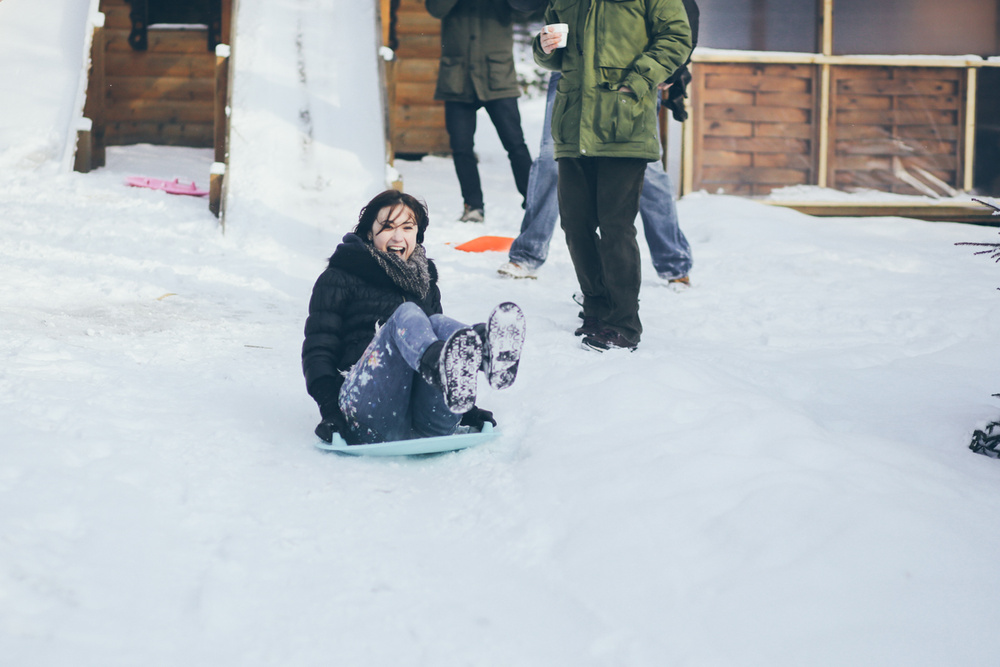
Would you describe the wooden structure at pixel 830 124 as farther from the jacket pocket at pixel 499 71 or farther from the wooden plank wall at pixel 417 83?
the wooden plank wall at pixel 417 83

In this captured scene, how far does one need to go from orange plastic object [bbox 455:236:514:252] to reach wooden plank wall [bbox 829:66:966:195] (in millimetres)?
3462

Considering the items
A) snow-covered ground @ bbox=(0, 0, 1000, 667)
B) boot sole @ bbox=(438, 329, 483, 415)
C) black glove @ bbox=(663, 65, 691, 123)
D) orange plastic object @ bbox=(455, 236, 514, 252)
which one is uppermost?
black glove @ bbox=(663, 65, 691, 123)

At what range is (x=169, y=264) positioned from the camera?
15.6 ft

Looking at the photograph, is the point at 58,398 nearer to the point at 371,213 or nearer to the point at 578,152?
the point at 371,213

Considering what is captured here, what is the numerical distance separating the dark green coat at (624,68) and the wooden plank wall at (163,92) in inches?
290

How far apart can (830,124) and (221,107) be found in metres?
4.89

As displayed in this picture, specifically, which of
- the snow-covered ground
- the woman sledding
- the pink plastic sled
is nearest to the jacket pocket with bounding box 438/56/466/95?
the pink plastic sled

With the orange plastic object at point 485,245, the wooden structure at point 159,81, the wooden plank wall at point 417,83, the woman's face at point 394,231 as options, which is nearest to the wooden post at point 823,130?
the orange plastic object at point 485,245

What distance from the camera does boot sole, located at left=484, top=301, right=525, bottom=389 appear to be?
2.21 meters

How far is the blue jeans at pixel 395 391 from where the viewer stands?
7.70 feet

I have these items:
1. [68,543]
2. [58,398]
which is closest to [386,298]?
[58,398]

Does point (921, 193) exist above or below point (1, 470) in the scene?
above

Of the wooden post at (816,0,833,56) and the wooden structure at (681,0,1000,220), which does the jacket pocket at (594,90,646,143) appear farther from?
the wooden post at (816,0,833,56)

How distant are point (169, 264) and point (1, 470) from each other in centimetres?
289
